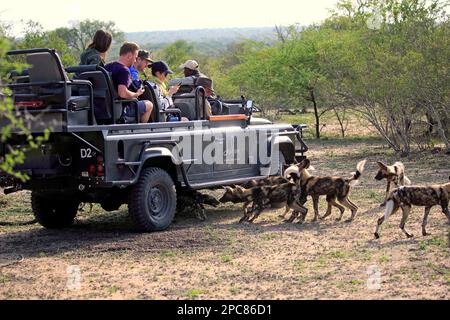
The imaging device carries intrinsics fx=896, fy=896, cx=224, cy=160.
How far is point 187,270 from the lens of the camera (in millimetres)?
8758

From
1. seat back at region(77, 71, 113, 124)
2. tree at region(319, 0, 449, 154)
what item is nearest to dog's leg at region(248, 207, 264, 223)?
seat back at region(77, 71, 113, 124)

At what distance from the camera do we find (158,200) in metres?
10.9

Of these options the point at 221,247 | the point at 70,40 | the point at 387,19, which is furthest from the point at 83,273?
the point at 70,40

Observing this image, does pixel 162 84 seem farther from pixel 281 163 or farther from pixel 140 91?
pixel 281 163

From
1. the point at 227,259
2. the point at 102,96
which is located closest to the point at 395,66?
the point at 102,96

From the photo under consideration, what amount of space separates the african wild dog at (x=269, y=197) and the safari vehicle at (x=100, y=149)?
1.58ft

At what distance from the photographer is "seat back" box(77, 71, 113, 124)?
10.3 meters

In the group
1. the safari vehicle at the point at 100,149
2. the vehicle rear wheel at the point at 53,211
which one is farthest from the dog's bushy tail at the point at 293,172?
the vehicle rear wheel at the point at 53,211

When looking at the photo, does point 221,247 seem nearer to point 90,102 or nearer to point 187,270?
point 187,270

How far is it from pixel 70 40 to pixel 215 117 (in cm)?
4646

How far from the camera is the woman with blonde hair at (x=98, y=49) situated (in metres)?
10.8

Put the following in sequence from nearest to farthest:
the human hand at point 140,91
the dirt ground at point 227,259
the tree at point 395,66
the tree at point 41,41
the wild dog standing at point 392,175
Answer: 1. the dirt ground at point 227,259
2. the human hand at point 140,91
3. the wild dog standing at point 392,175
4. the tree at point 395,66
5. the tree at point 41,41

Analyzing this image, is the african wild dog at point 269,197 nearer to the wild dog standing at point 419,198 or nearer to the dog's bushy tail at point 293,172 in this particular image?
the dog's bushy tail at point 293,172

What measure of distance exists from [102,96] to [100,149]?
669mm
